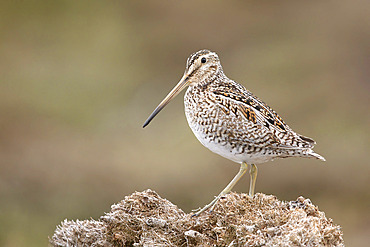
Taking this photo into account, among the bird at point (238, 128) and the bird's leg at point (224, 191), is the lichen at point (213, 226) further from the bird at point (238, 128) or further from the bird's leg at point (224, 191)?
the bird at point (238, 128)

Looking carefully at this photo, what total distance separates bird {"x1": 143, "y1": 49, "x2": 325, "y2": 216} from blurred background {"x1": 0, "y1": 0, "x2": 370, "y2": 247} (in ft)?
6.76

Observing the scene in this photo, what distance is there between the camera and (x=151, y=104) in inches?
402

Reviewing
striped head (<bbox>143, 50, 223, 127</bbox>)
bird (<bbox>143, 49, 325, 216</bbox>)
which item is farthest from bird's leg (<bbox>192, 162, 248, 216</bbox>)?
striped head (<bbox>143, 50, 223, 127</bbox>)

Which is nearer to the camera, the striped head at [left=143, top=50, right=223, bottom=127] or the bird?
the bird

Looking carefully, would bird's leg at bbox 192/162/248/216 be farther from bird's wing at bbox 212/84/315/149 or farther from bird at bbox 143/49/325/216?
bird's wing at bbox 212/84/315/149

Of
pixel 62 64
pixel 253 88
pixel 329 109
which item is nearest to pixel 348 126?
pixel 329 109

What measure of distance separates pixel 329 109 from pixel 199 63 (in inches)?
226

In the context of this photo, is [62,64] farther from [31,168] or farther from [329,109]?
[329,109]

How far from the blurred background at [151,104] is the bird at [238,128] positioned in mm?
2062

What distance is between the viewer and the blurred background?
317 inches

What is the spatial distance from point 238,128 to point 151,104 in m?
6.36

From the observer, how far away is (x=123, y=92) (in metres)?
10.8

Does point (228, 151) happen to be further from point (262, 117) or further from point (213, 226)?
point (213, 226)

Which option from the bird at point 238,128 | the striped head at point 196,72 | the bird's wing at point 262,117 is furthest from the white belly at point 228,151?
the striped head at point 196,72
